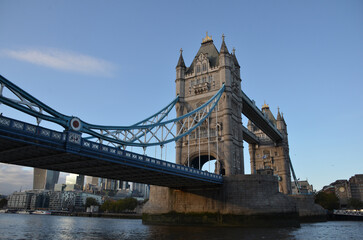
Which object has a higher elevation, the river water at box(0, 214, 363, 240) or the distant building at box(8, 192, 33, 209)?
the distant building at box(8, 192, 33, 209)

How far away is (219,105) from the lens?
149 ft

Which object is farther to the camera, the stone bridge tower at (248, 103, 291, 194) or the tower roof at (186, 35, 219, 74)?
Answer: the stone bridge tower at (248, 103, 291, 194)

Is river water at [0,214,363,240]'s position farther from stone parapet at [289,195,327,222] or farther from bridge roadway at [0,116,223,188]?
stone parapet at [289,195,327,222]

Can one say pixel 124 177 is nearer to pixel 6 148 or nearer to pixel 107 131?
pixel 107 131

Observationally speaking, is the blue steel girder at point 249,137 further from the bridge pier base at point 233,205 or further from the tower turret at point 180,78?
the bridge pier base at point 233,205

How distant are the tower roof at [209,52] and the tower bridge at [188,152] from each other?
174mm

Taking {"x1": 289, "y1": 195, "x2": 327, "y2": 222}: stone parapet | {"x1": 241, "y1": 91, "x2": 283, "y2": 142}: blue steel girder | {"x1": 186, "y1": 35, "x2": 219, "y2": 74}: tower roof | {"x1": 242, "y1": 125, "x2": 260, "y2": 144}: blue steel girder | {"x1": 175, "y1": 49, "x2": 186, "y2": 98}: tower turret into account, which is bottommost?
{"x1": 289, "y1": 195, "x2": 327, "y2": 222}: stone parapet

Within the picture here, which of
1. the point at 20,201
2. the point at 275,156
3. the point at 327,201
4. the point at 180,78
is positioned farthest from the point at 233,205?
the point at 20,201

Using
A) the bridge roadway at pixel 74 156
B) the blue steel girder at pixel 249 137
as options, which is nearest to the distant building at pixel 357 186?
the blue steel girder at pixel 249 137

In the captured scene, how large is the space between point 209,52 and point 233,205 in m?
26.1

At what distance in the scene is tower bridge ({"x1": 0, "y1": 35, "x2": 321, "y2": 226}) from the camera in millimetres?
A: 20188

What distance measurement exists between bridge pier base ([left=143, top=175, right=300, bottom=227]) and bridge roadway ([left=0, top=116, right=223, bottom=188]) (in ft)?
17.7

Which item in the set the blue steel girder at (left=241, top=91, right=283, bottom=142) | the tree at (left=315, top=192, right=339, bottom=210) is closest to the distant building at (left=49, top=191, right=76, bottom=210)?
the tree at (left=315, top=192, right=339, bottom=210)

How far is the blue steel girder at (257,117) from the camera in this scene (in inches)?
2135
